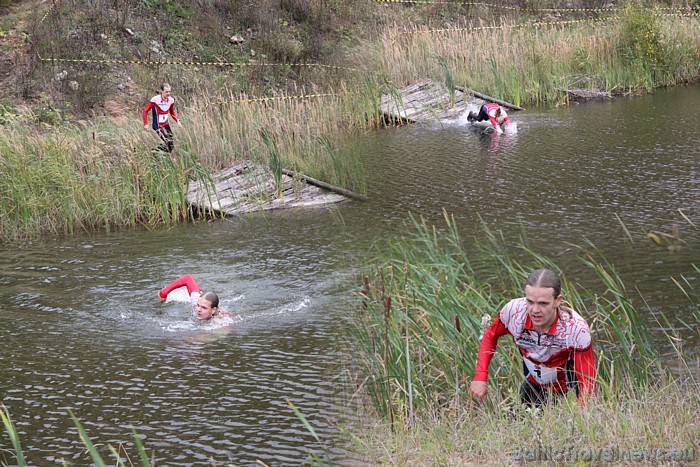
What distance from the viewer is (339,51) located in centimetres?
2797

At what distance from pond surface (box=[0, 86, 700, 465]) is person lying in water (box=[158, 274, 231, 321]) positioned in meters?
0.16

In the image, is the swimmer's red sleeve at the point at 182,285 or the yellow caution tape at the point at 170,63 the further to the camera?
the yellow caution tape at the point at 170,63

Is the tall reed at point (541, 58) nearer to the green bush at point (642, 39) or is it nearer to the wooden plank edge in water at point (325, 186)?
the green bush at point (642, 39)

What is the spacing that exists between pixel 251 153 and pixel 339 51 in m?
12.8

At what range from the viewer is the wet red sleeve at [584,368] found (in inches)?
218

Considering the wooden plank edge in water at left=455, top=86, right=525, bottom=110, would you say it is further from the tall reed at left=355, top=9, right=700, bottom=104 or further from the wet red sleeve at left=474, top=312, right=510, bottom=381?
the wet red sleeve at left=474, top=312, right=510, bottom=381

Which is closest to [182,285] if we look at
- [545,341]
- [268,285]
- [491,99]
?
[268,285]

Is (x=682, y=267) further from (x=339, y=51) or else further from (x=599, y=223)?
(x=339, y=51)

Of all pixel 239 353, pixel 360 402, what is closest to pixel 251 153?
pixel 239 353

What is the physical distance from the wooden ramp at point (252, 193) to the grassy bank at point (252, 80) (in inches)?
10.9

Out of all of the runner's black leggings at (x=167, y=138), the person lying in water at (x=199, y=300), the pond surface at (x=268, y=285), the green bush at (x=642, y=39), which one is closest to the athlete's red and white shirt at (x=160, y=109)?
the runner's black leggings at (x=167, y=138)

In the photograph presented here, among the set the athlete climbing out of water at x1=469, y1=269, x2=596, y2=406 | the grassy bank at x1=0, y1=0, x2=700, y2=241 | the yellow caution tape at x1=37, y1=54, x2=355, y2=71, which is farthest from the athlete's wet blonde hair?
the yellow caution tape at x1=37, y1=54, x2=355, y2=71

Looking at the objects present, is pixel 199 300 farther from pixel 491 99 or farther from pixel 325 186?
pixel 491 99

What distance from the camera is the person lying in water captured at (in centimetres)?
968
